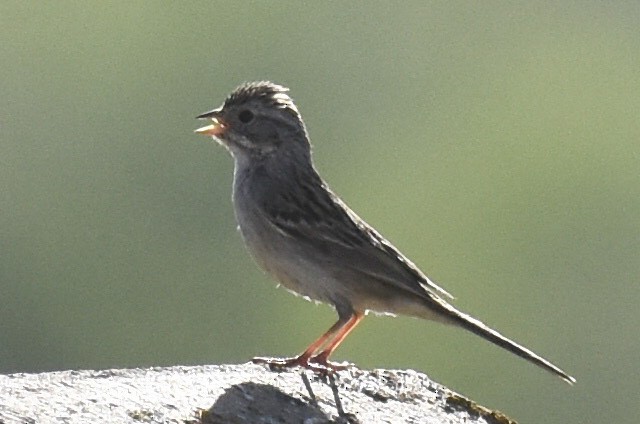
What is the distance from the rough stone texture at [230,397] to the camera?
9.58 metres

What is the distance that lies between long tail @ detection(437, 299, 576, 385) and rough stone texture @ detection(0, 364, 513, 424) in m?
0.60

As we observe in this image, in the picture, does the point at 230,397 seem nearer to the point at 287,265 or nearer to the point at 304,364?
the point at 304,364

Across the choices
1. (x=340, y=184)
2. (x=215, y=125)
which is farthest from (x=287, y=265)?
(x=340, y=184)

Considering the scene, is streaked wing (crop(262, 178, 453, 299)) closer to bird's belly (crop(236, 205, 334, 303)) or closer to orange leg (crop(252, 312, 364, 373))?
bird's belly (crop(236, 205, 334, 303))

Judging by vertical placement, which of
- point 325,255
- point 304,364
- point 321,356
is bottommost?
point 304,364

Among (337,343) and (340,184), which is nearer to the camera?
(337,343)

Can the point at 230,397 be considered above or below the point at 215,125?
below

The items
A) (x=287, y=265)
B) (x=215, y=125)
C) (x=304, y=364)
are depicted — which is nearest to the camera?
(x=304, y=364)

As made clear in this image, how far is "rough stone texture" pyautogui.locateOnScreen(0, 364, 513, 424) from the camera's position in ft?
31.4

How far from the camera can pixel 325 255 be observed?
1220cm

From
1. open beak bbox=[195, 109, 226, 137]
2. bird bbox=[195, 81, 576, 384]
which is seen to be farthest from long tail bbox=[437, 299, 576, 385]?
open beak bbox=[195, 109, 226, 137]

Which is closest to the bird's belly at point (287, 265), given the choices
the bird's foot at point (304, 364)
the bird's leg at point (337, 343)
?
the bird's leg at point (337, 343)

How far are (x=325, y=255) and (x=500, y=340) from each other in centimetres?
131

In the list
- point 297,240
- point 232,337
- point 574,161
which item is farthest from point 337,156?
point 297,240
